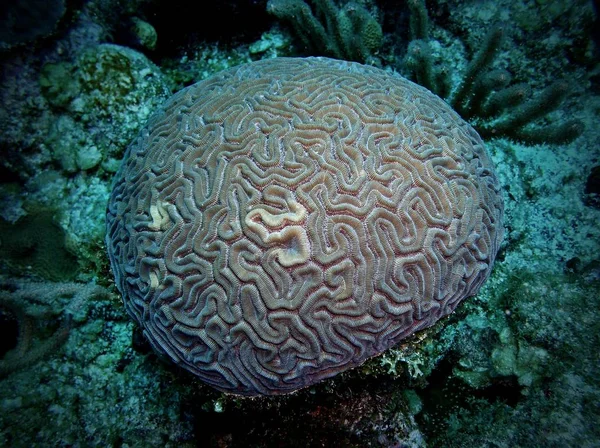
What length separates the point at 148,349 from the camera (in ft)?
12.3

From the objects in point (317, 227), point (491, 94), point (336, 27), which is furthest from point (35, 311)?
point (491, 94)

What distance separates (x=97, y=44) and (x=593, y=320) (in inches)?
227

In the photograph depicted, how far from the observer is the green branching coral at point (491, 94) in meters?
3.82

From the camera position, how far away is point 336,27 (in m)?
4.64

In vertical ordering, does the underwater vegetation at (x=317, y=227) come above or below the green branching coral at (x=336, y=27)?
below

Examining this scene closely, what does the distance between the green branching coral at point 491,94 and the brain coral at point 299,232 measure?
1.20 meters

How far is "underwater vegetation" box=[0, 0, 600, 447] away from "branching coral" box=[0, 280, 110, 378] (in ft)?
0.06

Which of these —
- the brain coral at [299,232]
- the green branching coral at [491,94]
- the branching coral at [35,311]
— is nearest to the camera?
the brain coral at [299,232]

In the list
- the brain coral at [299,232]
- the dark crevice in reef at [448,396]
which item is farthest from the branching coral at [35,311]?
the dark crevice in reef at [448,396]

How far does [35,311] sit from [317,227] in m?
2.92

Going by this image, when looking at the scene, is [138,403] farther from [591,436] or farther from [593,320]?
[593,320]

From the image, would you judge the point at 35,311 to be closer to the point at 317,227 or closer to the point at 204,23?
the point at 317,227

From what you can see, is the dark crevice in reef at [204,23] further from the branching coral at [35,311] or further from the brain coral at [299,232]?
the branching coral at [35,311]

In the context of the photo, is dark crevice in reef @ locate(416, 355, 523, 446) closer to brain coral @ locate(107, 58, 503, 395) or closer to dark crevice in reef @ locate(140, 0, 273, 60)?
brain coral @ locate(107, 58, 503, 395)
